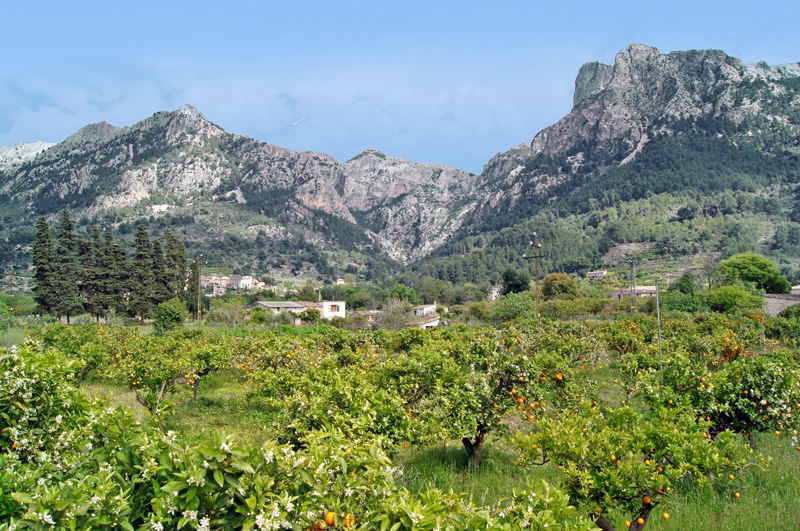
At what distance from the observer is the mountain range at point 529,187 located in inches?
4104

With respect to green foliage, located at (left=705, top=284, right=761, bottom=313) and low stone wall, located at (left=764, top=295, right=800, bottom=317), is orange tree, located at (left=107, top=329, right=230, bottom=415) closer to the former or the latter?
green foliage, located at (left=705, top=284, right=761, bottom=313)

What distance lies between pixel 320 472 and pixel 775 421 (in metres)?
7.17

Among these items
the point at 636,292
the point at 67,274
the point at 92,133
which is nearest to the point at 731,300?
the point at 636,292

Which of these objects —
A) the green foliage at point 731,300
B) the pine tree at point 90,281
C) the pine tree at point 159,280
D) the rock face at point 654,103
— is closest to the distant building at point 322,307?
the pine tree at point 159,280

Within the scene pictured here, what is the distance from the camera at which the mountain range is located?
104 m

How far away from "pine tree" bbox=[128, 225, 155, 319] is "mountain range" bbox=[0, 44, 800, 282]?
7039 centimetres

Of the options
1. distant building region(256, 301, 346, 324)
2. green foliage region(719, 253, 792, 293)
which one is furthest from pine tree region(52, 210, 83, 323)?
green foliage region(719, 253, 792, 293)

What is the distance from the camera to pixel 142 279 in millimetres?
→ 45469

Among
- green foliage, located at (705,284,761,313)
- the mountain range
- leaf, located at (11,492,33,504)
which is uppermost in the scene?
the mountain range

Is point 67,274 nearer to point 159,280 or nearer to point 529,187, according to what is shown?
point 159,280

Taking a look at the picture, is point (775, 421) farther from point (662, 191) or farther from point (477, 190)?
point (477, 190)

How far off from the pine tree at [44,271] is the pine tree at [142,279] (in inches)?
248

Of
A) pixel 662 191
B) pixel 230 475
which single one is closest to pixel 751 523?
pixel 230 475

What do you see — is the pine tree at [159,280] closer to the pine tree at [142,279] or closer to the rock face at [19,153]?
the pine tree at [142,279]
